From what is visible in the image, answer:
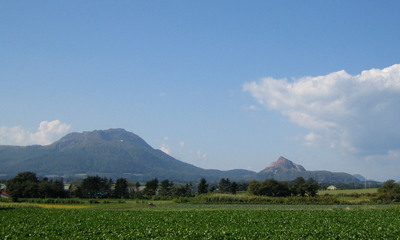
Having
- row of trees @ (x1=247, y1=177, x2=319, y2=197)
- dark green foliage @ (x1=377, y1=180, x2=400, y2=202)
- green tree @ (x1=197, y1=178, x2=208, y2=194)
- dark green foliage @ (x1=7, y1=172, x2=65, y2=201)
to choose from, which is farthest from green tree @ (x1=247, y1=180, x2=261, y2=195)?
dark green foliage @ (x1=7, y1=172, x2=65, y2=201)

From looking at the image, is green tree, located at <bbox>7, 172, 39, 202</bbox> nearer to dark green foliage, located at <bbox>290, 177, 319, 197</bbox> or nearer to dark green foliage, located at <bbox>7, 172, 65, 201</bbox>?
dark green foliage, located at <bbox>7, 172, 65, 201</bbox>

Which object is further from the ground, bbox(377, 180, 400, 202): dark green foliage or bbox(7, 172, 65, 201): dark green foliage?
bbox(377, 180, 400, 202): dark green foliage

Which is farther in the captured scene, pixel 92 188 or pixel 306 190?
pixel 92 188

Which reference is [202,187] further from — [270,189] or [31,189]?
[31,189]

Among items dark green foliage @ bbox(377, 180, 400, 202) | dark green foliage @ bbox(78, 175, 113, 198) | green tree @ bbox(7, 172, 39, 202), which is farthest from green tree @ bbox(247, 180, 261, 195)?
green tree @ bbox(7, 172, 39, 202)

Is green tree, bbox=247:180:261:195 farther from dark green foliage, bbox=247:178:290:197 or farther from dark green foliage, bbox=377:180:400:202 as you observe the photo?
dark green foliage, bbox=377:180:400:202

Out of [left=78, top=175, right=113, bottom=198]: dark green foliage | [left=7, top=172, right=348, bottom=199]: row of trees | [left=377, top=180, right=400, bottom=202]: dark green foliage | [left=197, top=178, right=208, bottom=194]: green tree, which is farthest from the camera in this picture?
[left=197, top=178, right=208, bottom=194]: green tree

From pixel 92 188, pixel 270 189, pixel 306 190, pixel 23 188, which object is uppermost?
pixel 270 189

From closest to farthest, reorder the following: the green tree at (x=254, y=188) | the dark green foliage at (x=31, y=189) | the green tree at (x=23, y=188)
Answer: the green tree at (x=23, y=188) < the dark green foliage at (x=31, y=189) < the green tree at (x=254, y=188)

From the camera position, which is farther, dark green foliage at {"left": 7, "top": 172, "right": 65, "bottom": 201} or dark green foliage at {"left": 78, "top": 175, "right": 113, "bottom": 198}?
dark green foliage at {"left": 78, "top": 175, "right": 113, "bottom": 198}

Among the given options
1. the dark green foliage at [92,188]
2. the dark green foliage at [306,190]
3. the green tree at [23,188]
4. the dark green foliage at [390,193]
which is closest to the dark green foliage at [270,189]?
the dark green foliage at [306,190]

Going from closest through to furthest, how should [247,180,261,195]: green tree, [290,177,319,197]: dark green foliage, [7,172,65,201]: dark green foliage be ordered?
1. [7,172,65,201]: dark green foliage
2. [290,177,319,197]: dark green foliage
3. [247,180,261,195]: green tree

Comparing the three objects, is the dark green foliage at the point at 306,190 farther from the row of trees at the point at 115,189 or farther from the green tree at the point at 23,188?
the green tree at the point at 23,188

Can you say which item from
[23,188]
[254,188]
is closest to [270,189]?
[254,188]
